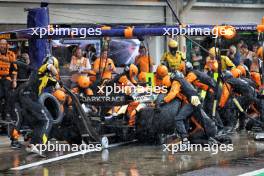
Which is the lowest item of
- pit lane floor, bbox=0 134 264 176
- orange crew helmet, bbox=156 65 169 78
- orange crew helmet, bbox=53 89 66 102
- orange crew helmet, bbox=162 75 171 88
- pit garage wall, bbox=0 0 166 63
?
pit lane floor, bbox=0 134 264 176

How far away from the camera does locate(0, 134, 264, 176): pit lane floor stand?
1099 cm

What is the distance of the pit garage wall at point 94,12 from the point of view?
21.5 meters

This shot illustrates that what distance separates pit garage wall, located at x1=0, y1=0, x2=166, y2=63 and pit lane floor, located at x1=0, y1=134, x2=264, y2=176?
8485 mm

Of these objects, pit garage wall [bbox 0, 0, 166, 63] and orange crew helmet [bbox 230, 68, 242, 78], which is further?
pit garage wall [bbox 0, 0, 166, 63]

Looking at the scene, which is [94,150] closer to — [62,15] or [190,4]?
[62,15]

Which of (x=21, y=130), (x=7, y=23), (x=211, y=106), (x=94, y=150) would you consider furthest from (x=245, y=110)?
(x=7, y=23)

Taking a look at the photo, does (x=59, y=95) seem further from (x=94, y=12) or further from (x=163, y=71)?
(x=94, y=12)

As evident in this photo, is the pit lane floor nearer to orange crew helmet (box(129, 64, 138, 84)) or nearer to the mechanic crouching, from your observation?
the mechanic crouching

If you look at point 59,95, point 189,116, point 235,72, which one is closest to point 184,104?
point 189,116

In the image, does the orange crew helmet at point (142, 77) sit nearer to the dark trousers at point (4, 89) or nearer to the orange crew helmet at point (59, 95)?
the dark trousers at point (4, 89)

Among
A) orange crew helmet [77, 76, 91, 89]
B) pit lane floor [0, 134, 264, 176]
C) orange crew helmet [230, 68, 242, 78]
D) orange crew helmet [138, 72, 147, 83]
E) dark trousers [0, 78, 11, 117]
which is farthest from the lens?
orange crew helmet [138, 72, 147, 83]

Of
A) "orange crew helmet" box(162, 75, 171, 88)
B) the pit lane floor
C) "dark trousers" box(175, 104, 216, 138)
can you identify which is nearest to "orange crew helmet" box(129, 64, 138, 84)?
"orange crew helmet" box(162, 75, 171, 88)

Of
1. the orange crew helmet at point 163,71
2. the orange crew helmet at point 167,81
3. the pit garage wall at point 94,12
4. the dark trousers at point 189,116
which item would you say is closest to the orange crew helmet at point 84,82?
the orange crew helmet at point 163,71

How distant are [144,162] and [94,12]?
12.7 meters
